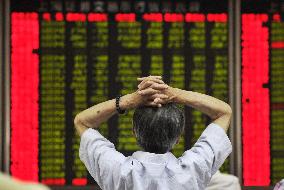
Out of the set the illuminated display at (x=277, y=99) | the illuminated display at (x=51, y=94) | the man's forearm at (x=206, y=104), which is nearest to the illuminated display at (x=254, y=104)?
the illuminated display at (x=277, y=99)

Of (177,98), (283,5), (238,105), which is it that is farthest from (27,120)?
(177,98)

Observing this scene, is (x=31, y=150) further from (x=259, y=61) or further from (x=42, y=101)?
(x=259, y=61)

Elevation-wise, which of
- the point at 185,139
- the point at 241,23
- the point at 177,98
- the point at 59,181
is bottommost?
the point at 59,181

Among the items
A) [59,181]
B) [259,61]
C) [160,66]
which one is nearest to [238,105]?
[259,61]

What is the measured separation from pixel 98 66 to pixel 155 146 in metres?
1.52

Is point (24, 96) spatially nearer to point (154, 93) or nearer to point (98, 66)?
point (98, 66)

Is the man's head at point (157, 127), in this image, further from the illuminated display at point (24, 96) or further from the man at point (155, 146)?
the illuminated display at point (24, 96)

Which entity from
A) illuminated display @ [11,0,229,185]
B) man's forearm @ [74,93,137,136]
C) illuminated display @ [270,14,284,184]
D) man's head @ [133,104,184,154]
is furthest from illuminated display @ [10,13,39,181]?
man's head @ [133,104,184,154]

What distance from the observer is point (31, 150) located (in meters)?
2.56

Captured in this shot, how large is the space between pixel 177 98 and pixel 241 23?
1.54m

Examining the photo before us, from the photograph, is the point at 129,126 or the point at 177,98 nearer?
the point at 177,98

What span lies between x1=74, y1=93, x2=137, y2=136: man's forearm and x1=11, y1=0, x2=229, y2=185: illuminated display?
4.59 ft

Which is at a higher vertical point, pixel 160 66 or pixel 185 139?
pixel 160 66

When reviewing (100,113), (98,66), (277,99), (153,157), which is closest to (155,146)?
(153,157)
